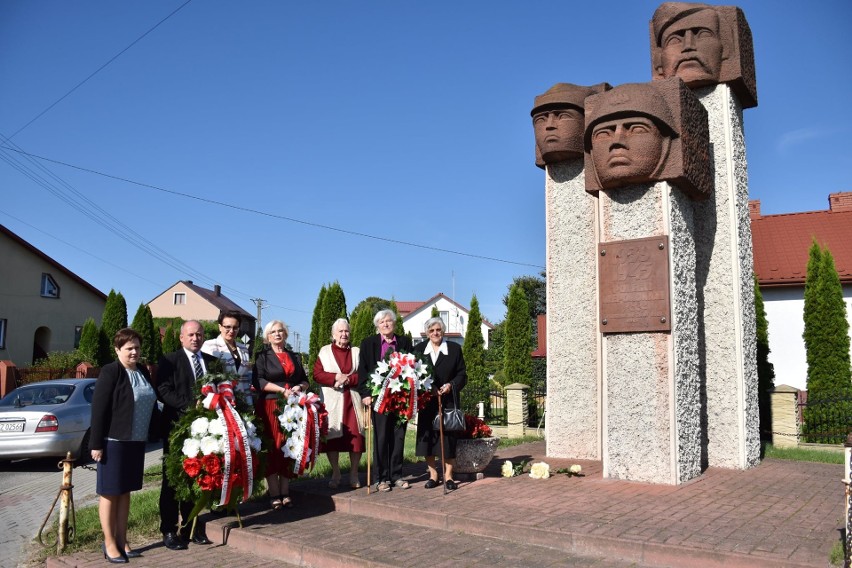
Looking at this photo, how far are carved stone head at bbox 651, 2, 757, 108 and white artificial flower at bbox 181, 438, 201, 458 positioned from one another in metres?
6.74

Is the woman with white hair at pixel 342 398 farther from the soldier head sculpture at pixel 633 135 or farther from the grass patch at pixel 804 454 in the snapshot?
the grass patch at pixel 804 454

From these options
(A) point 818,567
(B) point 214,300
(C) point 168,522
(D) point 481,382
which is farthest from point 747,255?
(B) point 214,300

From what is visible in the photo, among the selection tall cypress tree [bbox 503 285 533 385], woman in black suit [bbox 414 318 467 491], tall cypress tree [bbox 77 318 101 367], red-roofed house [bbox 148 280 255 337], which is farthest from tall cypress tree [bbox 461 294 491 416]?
red-roofed house [bbox 148 280 255 337]

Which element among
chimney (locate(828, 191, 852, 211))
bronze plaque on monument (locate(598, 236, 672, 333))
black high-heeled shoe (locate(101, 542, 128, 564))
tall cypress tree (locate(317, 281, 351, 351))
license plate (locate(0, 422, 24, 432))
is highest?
chimney (locate(828, 191, 852, 211))

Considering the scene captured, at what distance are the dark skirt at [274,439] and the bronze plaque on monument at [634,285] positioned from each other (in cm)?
338

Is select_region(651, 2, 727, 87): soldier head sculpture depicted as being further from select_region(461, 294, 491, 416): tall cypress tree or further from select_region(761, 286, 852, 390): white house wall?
select_region(761, 286, 852, 390): white house wall

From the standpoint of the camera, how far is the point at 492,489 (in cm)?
648

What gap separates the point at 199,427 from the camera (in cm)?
517

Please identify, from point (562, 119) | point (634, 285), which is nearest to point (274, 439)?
point (634, 285)

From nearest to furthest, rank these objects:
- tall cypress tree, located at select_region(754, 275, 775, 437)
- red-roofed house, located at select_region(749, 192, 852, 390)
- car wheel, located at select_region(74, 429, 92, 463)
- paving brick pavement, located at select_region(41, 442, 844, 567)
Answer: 1. paving brick pavement, located at select_region(41, 442, 844, 567)
2. car wheel, located at select_region(74, 429, 92, 463)
3. tall cypress tree, located at select_region(754, 275, 775, 437)
4. red-roofed house, located at select_region(749, 192, 852, 390)

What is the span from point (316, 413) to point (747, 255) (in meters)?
5.59

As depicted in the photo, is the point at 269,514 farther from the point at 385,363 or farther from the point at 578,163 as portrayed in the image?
the point at 578,163

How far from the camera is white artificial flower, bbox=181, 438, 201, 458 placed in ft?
16.7

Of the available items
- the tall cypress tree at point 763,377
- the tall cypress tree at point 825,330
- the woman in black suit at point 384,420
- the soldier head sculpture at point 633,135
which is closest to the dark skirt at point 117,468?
the woman in black suit at point 384,420
